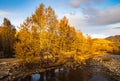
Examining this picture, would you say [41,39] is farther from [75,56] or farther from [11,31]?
[11,31]

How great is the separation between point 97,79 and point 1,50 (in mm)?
40224

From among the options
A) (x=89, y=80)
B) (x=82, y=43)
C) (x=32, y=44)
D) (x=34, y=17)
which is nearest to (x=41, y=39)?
(x=32, y=44)

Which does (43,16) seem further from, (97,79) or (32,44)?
(97,79)

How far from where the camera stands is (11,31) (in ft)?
182

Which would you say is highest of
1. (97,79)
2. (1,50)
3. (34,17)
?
(34,17)

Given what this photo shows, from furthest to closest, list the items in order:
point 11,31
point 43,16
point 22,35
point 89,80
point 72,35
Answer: point 11,31 → point 72,35 → point 43,16 → point 22,35 → point 89,80

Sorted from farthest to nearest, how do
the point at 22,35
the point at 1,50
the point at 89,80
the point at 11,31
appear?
the point at 1,50
the point at 11,31
the point at 22,35
the point at 89,80

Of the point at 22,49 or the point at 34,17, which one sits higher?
the point at 34,17

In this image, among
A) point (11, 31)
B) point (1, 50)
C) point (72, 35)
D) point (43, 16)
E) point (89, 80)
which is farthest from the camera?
point (1, 50)

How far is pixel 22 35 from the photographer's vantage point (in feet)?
97.1

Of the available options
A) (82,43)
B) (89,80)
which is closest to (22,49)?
(89,80)

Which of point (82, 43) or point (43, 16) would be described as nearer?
point (43, 16)

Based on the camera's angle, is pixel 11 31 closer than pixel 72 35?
No

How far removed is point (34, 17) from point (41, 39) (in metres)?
3.82
